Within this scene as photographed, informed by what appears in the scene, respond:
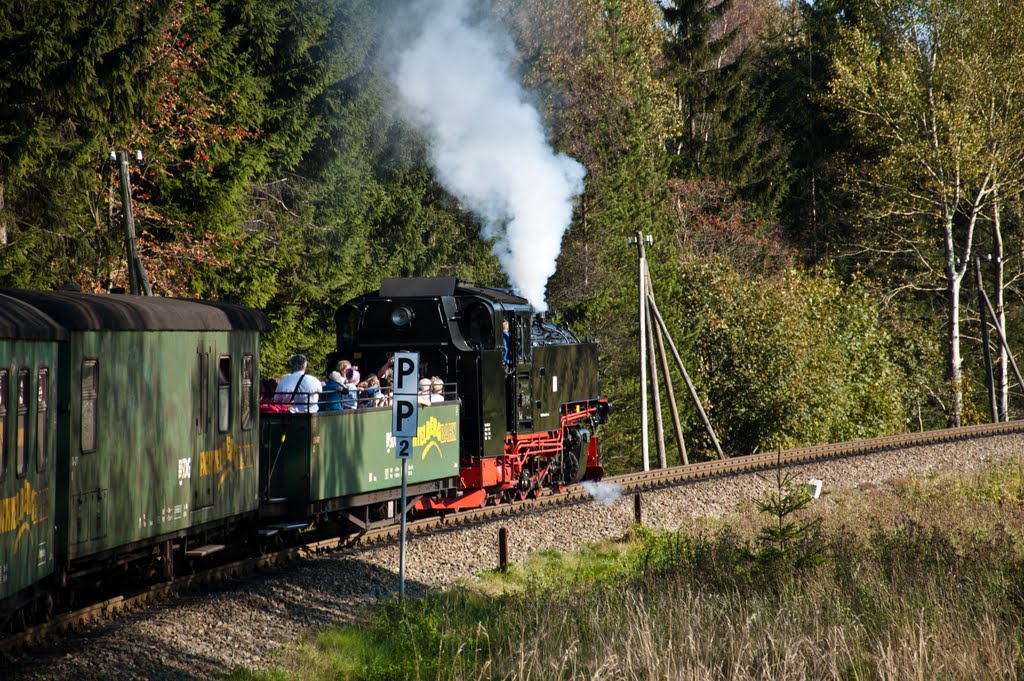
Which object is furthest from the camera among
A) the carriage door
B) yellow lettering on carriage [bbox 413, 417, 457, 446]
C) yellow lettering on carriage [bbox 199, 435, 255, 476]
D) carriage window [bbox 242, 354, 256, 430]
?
yellow lettering on carriage [bbox 413, 417, 457, 446]

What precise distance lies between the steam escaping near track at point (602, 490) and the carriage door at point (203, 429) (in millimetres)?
8628

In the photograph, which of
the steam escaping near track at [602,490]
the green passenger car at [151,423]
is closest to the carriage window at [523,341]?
the steam escaping near track at [602,490]

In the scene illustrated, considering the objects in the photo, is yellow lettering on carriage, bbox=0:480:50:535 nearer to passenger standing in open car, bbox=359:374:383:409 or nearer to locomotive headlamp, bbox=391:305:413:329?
passenger standing in open car, bbox=359:374:383:409

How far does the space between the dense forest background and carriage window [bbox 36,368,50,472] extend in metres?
8.60

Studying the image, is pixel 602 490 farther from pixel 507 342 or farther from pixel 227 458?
pixel 227 458

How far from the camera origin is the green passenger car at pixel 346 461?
12695 mm

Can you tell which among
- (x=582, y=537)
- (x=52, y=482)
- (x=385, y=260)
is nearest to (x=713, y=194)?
(x=385, y=260)

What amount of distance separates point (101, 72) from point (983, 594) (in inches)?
567

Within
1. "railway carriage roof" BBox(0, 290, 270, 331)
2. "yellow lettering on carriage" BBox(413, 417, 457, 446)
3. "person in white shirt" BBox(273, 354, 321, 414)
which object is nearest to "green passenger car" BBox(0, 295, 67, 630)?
"railway carriage roof" BBox(0, 290, 270, 331)

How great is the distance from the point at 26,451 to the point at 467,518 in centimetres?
894

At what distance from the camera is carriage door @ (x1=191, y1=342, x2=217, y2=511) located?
36.2 ft

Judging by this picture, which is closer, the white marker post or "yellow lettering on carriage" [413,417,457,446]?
the white marker post

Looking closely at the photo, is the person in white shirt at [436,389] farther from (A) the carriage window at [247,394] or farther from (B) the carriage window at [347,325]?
(A) the carriage window at [247,394]

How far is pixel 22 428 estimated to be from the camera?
8.17m
